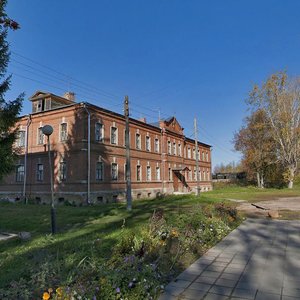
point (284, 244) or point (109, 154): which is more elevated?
point (109, 154)

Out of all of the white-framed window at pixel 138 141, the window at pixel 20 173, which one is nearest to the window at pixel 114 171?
the white-framed window at pixel 138 141

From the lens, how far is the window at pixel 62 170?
955 inches

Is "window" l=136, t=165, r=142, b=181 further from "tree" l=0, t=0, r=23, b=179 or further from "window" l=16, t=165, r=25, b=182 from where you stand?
"tree" l=0, t=0, r=23, b=179

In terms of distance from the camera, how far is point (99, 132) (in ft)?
83.7

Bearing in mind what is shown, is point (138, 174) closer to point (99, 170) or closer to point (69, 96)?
point (99, 170)

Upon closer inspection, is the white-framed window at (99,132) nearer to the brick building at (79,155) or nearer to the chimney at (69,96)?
the brick building at (79,155)

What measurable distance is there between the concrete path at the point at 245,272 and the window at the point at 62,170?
18704mm

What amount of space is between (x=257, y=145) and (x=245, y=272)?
42052 millimetres

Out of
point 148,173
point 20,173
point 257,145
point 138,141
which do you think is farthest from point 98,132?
point 257,145

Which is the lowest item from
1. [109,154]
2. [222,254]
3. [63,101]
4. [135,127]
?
[222,254]

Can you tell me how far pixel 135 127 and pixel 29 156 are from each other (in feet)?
36.0

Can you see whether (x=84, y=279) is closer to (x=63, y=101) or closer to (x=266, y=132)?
(x=63, y=101)

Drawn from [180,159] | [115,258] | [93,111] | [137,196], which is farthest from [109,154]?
[115,258]

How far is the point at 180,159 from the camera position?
40.3 meters
